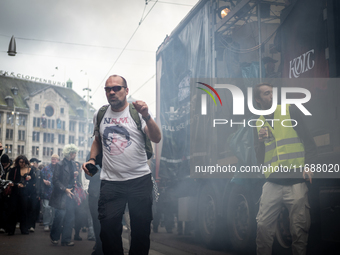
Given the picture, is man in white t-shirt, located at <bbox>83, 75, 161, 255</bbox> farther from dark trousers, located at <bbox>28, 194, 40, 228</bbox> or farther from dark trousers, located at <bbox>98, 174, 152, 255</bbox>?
dark trousers, located at <bbox>28, 194, 40, 228</bbox>

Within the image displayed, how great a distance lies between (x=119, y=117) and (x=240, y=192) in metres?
2.76

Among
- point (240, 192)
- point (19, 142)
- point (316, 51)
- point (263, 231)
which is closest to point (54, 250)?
point (240, 192)

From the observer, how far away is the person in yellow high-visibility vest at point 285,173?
425 cm

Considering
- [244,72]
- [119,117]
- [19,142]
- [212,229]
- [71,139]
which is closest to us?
[119,117]

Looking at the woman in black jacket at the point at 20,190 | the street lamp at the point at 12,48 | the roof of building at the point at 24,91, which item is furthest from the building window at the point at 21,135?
the woman in black jacket at the point at 20,190

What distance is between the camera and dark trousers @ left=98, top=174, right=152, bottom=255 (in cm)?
383

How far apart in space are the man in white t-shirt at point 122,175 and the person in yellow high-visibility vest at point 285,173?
128 cm

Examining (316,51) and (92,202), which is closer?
(316,51)

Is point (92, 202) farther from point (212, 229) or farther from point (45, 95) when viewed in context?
point (45, 95)

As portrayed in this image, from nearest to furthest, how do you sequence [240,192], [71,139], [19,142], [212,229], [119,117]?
1. [119,117]
2. [240,192]
3. [212,229]
4. [19,142]
5. [71,139]

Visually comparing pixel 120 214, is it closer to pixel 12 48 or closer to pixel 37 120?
pixel 12 48

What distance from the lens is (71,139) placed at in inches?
3071

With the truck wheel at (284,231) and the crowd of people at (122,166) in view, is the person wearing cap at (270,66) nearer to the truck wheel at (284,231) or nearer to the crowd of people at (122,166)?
the truck wheel at (284,231)

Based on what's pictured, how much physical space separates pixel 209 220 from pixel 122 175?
3766mm
